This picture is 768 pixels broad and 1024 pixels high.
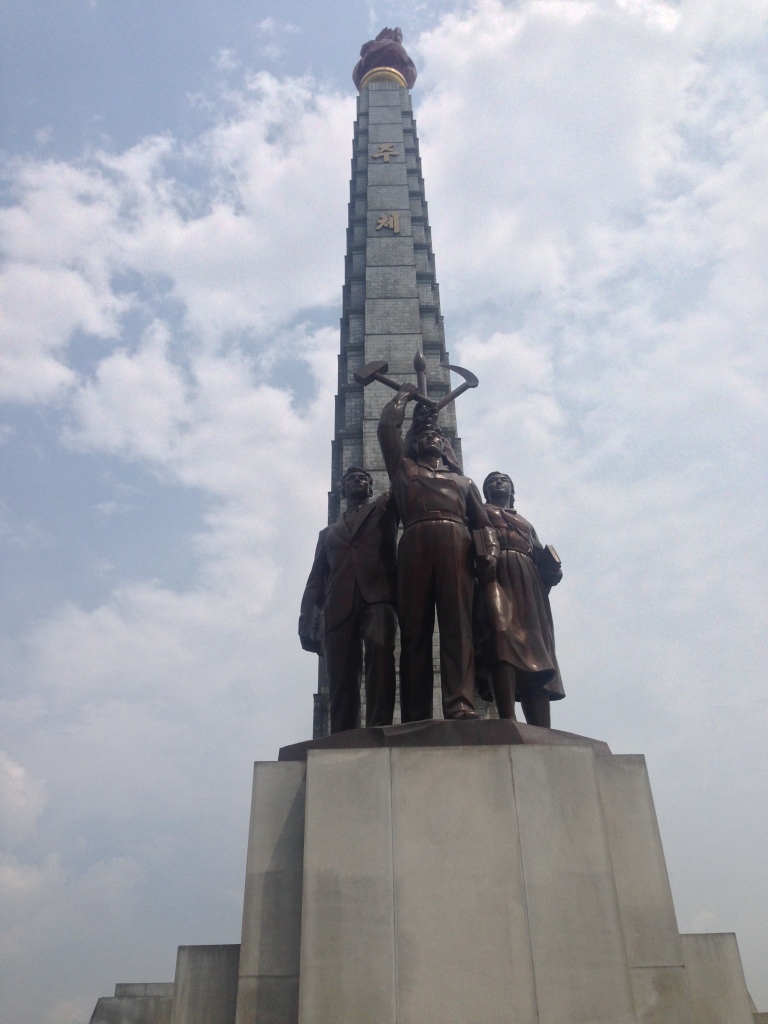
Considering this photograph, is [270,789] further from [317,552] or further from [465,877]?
[317,552]

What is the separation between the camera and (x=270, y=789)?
4.98m

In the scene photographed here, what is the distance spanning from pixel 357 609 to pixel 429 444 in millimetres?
1294

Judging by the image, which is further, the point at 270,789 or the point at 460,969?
the point at 270,789

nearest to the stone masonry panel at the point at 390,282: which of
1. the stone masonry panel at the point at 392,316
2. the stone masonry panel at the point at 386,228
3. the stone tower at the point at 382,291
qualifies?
the stone tower at the point at 382,291

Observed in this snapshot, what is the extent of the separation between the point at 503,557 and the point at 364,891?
2.57 metres

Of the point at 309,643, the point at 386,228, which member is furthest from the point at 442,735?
the point at 386,228

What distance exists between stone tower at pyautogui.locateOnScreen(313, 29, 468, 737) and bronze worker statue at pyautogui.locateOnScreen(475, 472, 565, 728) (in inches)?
137

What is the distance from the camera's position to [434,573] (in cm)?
563

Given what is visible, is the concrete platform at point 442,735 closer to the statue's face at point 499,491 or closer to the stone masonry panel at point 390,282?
the statue's face at point 499,491

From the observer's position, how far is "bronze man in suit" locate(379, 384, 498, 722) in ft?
17.9

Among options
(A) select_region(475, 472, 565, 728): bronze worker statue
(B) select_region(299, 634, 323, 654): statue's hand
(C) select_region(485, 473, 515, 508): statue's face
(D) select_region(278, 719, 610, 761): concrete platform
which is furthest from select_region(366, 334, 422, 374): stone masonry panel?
(D) select_region(278, 719, 610, 761): concrete platform

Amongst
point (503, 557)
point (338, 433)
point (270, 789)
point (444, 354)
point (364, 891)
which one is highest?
point (444, 354)

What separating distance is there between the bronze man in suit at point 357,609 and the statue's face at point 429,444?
414 mm

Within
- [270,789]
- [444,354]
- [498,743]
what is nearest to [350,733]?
[270,789]
